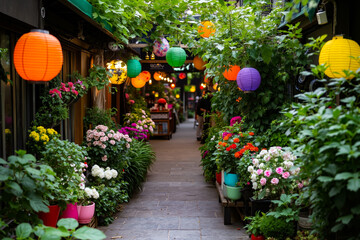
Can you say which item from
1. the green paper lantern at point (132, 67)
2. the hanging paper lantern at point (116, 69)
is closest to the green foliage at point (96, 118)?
the hanging paper lantern at point (116, 69)

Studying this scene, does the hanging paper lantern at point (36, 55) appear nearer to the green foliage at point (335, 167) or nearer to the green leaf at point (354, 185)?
the green foliage at point (335, 167)

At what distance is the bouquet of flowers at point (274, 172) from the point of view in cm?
509

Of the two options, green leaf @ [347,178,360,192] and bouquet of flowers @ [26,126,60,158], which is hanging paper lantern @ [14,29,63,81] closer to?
bouquet of flowers @ [26,126,60,158]

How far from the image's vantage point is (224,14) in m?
7.54

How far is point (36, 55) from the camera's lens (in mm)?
4262

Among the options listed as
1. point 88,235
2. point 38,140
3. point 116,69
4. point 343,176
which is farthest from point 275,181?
point 116,69

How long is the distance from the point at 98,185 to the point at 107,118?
73.4 inches

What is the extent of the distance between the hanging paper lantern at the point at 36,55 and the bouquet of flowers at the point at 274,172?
2.96 metres

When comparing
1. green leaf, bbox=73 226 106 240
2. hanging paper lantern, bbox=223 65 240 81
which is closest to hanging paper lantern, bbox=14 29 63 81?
green leaf, bbox=73 226 106 240

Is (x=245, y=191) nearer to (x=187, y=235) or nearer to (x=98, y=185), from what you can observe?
(x=187, y=235)

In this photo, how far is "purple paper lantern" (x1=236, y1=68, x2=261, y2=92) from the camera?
6.71 metres

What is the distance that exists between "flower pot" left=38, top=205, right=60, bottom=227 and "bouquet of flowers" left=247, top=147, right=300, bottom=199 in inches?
102

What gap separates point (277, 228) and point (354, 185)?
2273 mm

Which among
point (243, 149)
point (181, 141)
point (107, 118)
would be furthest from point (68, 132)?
point (181, 141)
